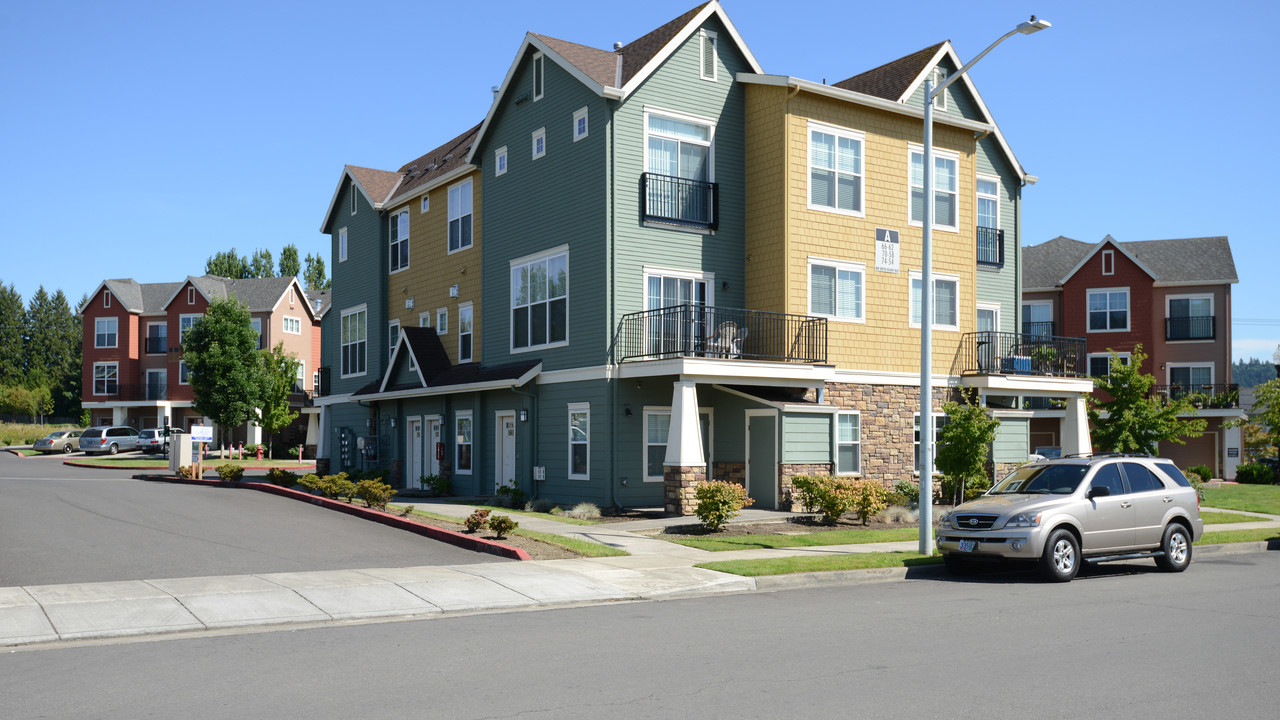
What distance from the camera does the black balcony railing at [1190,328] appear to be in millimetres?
46625

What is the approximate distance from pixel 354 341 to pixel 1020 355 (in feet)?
74.1

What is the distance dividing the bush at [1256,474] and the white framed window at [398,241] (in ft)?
118

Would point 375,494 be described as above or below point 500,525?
above

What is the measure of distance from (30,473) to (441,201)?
2096 cm

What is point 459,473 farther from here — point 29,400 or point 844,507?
point 29,400

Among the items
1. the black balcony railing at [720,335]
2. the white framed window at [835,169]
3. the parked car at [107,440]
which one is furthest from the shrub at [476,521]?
the parked car at [107,440]

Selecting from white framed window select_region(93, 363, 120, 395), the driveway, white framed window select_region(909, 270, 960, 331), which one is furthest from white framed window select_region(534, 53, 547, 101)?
white framed window select_region(93, 363, 120, 395)

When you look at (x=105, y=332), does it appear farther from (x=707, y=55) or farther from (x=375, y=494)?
(x=707, y=55)

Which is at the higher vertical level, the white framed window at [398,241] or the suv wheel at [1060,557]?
the white framed window at [398,241]

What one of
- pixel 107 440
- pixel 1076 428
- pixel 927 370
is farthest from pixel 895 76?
pixel 107 440

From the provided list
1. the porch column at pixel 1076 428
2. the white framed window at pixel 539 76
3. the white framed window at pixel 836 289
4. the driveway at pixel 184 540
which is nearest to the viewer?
the driveway at pixel 184 540

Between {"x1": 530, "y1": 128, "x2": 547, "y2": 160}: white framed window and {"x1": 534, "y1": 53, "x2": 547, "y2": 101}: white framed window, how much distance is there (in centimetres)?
88

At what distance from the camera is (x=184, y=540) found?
16.6 metres

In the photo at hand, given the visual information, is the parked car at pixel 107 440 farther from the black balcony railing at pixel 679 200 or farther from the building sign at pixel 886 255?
the building sign at pixel 886 255
